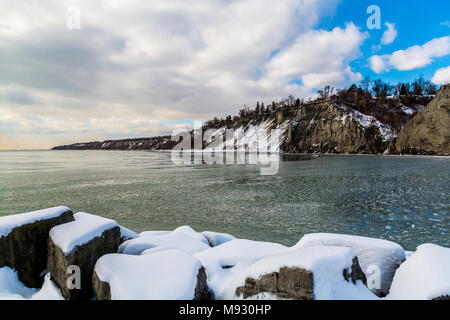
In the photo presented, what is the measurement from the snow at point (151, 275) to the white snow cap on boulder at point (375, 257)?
329 centimetres

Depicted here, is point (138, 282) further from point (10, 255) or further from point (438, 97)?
point (438, 97)

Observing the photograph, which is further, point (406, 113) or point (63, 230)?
point (406, 113)

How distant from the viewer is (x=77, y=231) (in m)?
5.50

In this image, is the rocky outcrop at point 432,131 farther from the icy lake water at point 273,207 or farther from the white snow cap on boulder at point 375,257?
the white snow cap on boulder at point 375,257

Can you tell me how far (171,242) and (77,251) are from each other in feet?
10.2

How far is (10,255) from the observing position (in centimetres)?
534

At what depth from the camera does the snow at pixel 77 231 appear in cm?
508

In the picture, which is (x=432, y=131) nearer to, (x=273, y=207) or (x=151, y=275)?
(x=273, y=207)

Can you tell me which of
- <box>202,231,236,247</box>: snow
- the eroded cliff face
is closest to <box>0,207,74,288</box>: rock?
<box>202,231,236,247</box>: snow

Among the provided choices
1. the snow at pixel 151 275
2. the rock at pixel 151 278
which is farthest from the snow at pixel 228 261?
the snow at pixel 151 275

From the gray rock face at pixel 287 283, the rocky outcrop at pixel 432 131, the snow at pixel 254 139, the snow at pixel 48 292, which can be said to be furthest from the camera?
the snow at pixel 254 139

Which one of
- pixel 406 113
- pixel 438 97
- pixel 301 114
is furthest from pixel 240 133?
pixel 438 97
